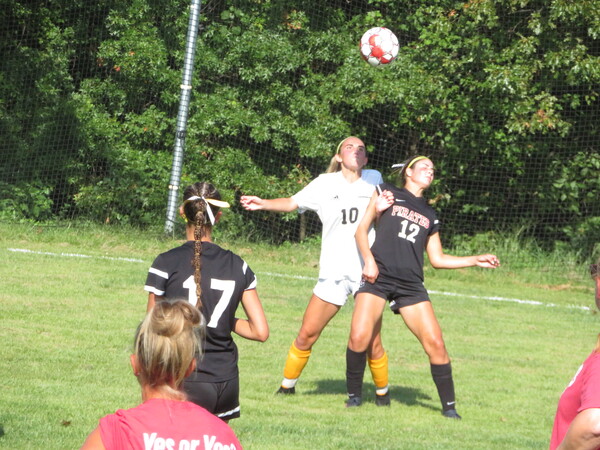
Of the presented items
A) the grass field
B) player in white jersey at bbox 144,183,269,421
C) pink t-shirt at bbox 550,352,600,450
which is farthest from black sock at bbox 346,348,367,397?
pink t-shirt at bbox 550,352,600,450

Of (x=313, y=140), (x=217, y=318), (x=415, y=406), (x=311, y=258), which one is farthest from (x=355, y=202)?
(x=313, y=140)

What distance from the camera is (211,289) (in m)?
4.31

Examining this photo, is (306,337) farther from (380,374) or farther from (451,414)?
(451,414)

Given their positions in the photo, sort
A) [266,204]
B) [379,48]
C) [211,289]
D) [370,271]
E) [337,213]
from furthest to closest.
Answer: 1. [379,48]
2. [337,213]
3. [370,271]
4. [266,204]
5. [211,289]

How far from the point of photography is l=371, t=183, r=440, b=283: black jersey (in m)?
6.97

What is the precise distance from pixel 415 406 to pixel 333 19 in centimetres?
1146

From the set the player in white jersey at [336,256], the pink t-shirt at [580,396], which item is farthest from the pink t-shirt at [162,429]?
the player in white jersey at [336,256]

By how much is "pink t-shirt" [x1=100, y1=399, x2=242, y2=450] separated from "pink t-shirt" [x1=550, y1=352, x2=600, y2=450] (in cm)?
103

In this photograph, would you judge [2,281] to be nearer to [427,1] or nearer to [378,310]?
[378,310]

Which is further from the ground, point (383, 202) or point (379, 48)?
point (379, 48)

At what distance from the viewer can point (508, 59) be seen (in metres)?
16.2

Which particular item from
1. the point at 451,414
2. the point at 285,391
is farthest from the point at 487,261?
the point at 285,391

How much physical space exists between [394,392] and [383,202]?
71.4 inches

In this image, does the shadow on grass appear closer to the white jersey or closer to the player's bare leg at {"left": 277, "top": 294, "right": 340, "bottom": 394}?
the player's bare leg at {"left": 277, "top": 294, "right": 340, "bottom": 394}
